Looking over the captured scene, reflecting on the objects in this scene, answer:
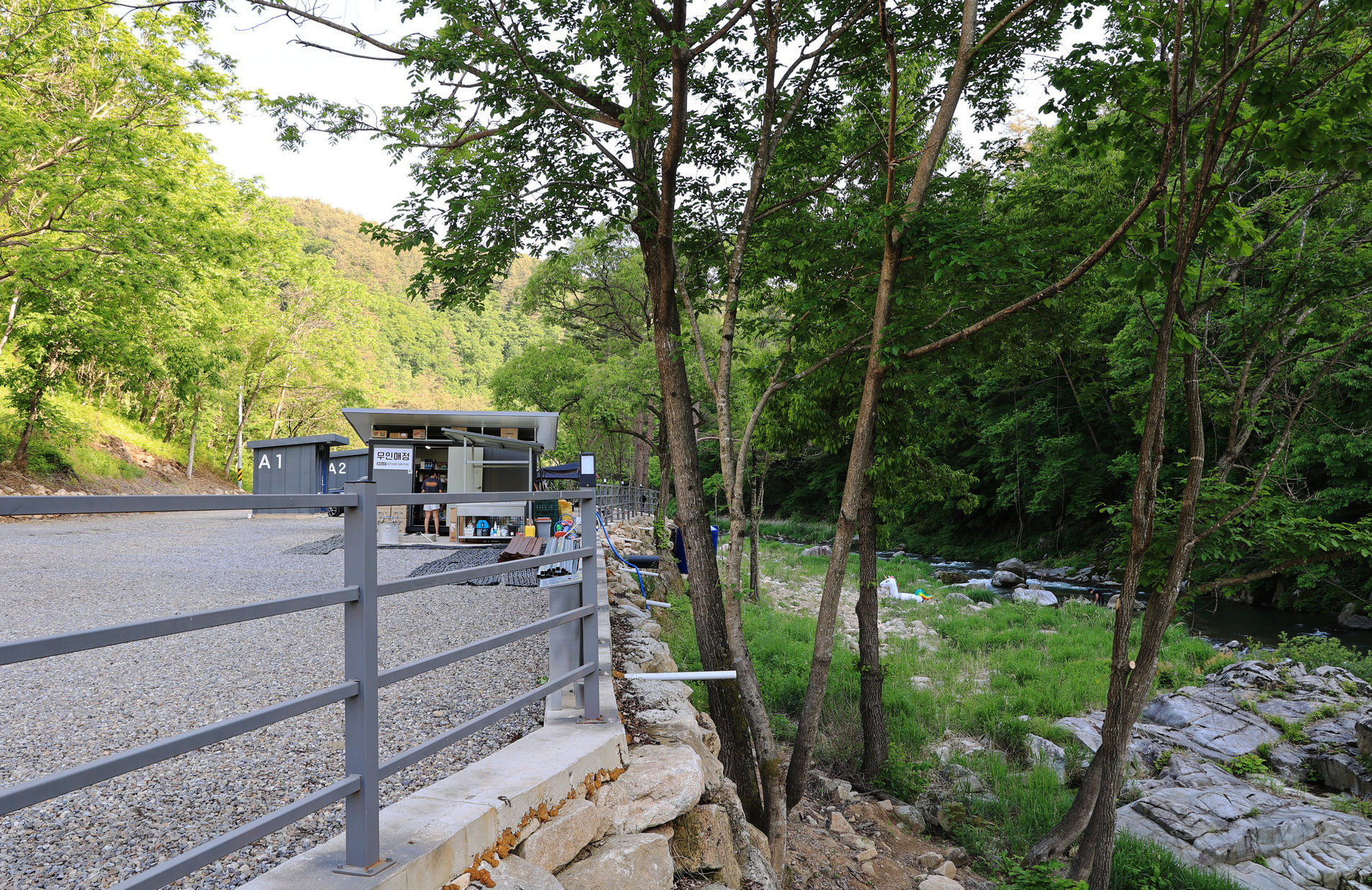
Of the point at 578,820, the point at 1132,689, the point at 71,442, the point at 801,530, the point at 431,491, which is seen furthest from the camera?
the point at 801,530

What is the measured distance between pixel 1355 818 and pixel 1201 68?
6724mm

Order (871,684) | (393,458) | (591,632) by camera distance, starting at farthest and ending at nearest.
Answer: (393,458) < (871,684) < (591,632)

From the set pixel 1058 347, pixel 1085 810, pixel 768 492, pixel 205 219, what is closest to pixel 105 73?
pixel 205 219

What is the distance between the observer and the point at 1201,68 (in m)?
5.64

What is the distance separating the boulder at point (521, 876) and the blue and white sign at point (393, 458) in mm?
15472

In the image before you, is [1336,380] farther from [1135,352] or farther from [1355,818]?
[1355,818]

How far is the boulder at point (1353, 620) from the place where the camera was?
17.0 meters

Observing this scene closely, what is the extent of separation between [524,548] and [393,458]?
27.5ft

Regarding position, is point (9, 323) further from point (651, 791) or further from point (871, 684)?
point (651, 791)

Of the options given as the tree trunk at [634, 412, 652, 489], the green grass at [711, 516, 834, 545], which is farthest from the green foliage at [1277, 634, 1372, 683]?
the green grass at [711, 516, 834, 545]

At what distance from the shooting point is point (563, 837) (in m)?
2.87

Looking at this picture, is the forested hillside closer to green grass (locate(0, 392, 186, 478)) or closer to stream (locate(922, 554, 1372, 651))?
green grass (locate(0, 392, 186, 478))

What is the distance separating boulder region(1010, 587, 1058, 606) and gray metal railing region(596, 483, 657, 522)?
34.7 ft

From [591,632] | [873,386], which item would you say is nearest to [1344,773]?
[873,386]
